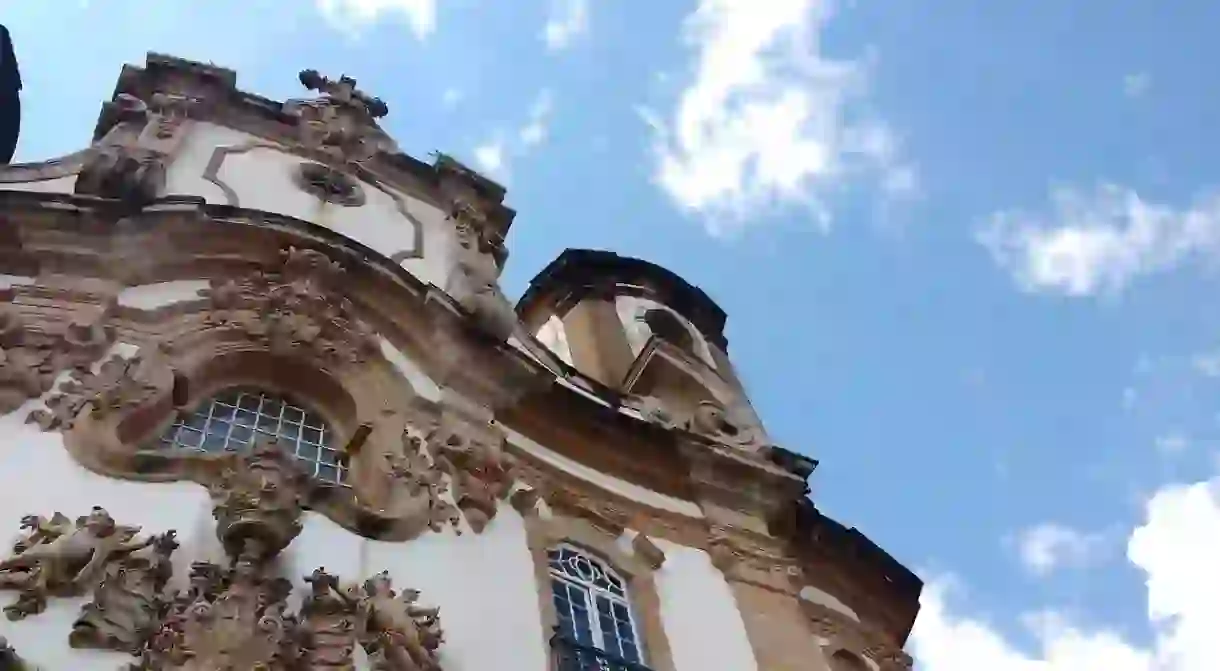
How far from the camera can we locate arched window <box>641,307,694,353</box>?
18594mm

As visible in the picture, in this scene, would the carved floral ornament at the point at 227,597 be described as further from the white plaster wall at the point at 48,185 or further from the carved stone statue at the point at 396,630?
the white plaster wall at the point at 48,185

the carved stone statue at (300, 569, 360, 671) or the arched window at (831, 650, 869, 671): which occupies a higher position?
the arched window at (831, 650, 869, 671)

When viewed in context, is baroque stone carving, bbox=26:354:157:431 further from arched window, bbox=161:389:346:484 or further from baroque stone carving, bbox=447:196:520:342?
baroque stone carving, bbox=447:196:520:342

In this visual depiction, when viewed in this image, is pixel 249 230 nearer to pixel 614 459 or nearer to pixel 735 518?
pixel 614 459

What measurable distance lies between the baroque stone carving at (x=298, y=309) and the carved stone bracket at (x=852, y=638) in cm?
513

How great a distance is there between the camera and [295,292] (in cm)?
1266

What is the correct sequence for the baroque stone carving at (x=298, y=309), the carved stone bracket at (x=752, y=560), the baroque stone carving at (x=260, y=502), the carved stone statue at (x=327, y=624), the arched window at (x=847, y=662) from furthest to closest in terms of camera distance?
1. the arched window at (x=847, y=662)
2. the carved stone bracket at (x=752, y=560)
3. the baroque stone carving at (x=298, y=309)
4. the baroque stone carving at (x=260, y=502)
5. the carved stone statue at (x=327, y=624)

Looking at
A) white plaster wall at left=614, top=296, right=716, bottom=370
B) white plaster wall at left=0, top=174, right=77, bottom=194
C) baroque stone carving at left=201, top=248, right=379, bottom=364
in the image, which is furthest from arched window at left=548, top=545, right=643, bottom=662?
white plaster wall at left=614, top=296, right=716, bottom=370

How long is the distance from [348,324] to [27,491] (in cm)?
361

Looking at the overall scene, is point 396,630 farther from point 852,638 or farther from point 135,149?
point 135,149

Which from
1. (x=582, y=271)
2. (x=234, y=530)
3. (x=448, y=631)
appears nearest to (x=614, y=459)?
(x=448, y=631)

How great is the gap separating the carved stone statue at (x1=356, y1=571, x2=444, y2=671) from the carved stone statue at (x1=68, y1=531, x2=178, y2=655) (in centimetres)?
132

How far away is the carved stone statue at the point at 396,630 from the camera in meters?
9.42

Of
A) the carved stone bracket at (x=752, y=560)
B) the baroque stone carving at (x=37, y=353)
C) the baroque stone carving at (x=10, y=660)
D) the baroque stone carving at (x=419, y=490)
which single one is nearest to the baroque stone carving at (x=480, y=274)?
the baroque stone carving at (x=419, y=490)
